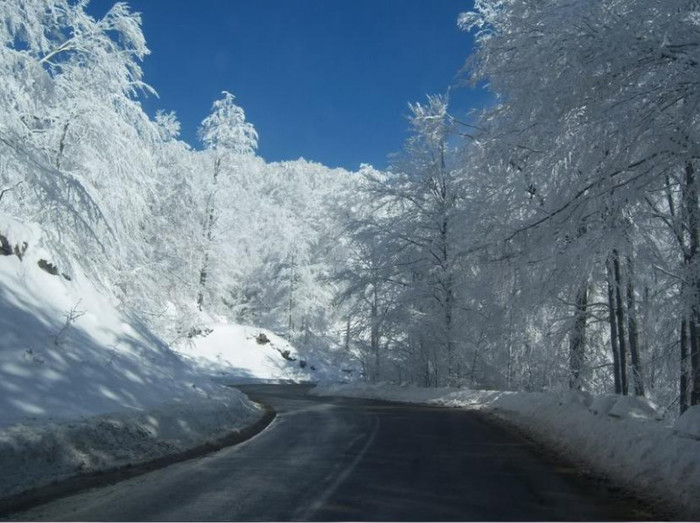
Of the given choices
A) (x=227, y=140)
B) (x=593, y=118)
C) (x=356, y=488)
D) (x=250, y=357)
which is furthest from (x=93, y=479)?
(x=250, y=357)

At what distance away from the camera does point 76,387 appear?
10539mm

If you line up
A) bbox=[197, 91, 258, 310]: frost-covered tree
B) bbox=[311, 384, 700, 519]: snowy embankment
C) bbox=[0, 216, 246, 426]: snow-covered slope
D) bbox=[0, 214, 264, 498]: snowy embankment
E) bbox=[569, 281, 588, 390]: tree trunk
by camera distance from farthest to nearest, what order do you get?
bbox=[197, 91, 258, 310]: frost-covered tree
bbox=[569, 281, 588, 390]: tree trunk
bbox=[0, 216, 246, 426]: snow-covered slope
bbox=[0, 214, 264, 498]: snowy embankment
bbox=[311, 384, 700, 519]: snowy embankment

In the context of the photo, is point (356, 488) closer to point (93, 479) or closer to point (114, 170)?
point (93, 479)

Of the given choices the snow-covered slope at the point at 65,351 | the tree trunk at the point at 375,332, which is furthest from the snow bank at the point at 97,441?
the tree trunk at the point at 375,332

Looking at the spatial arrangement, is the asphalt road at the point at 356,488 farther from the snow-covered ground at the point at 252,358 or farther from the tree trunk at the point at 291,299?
the tree trunk at the point at 291,299

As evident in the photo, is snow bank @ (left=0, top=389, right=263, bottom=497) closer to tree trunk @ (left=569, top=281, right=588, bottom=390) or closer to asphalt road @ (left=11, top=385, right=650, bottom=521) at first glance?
asphalt road @ (left=11, top=385, right=650, bottom=521)

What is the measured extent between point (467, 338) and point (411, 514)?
66.6 feet

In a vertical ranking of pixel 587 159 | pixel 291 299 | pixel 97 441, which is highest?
pixel 291 299

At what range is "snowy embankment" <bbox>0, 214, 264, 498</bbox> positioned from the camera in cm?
777

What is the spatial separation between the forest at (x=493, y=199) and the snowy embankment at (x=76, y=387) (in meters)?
0.82

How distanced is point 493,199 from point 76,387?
25.2ft

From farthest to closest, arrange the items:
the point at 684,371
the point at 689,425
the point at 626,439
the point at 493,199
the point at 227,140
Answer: the point at 227,140, the point at 684,371, the point at 493,199, the point at 626,439, the point at 689,425

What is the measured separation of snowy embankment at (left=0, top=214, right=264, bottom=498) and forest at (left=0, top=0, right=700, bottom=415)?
2.68 feet

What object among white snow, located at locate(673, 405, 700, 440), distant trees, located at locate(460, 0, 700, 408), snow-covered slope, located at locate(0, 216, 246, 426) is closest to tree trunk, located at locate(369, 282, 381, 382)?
snow-covered slope, located at locate(0, 216, 246, 426)
